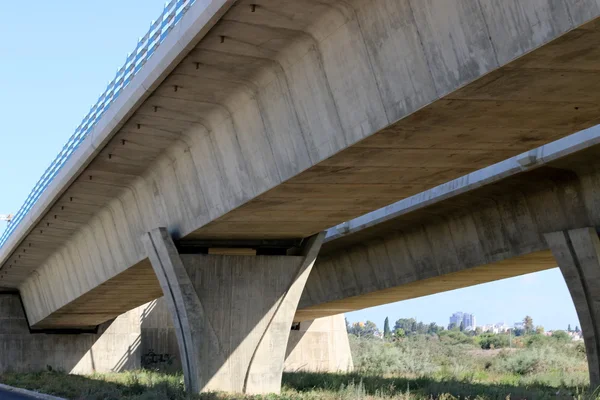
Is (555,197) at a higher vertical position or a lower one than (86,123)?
lower

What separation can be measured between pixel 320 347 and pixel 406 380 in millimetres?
19405

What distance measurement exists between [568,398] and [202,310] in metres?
9.07

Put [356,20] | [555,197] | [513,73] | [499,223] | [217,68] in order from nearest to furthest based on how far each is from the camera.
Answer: [513,73], [356,20], [217,68], [555,197], [499,223]

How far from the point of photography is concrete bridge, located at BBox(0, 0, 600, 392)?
10.7 m

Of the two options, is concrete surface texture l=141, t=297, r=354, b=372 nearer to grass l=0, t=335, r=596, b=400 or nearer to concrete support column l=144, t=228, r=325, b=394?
grass l=0, t=335, r=596, b=400

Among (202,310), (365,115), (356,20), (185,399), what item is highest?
(356,20)

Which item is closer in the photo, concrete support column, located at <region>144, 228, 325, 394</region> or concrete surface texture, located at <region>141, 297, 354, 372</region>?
concrete support column, located at <region>144, 228, 325, 394</region>

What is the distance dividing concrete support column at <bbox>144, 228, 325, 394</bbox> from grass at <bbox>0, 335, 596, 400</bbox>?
94 cm

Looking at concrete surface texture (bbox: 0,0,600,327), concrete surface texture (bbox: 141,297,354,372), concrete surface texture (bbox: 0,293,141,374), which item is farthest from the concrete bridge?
concrete surface texture (bbox: 141,297,354,372)

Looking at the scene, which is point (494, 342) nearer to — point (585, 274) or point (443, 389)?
point (443, 389)

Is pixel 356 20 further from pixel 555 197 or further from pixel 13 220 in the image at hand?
pixel 13 220

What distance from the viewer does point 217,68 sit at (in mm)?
14719

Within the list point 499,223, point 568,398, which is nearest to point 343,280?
point 499,223

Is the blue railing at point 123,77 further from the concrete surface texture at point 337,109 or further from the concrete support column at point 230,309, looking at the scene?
the concrete support column at point 230,309
